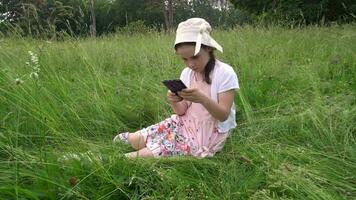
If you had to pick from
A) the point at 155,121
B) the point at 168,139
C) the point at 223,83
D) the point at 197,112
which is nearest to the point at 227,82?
the point at 223,83

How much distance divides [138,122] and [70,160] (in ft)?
3.43

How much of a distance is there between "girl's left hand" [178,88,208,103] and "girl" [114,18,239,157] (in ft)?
0.10

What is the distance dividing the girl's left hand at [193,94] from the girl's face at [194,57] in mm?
241

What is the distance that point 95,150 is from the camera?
2.17 m

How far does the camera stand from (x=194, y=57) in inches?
93.6

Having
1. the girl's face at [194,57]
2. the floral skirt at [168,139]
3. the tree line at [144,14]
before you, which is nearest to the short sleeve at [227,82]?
the girl's face at [194,57]

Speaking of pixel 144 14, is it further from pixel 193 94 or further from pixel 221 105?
pixel 193 94

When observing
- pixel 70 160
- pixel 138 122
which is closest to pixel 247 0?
pixel 138 122

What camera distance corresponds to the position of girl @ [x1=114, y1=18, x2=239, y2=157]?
7.71 feet

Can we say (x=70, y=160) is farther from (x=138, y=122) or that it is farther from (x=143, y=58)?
(x=143, y=58)

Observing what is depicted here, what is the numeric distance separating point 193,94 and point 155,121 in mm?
798

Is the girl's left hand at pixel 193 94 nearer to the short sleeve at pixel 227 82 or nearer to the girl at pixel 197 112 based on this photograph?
the girl at pixel 197 112

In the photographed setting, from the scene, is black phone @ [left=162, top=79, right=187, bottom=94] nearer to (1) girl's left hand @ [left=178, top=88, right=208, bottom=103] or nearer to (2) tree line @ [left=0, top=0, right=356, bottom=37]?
(1) girl's left hand @ [left=178, top=88, right=208, bottom=103]

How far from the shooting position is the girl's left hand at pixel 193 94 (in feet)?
7.20
